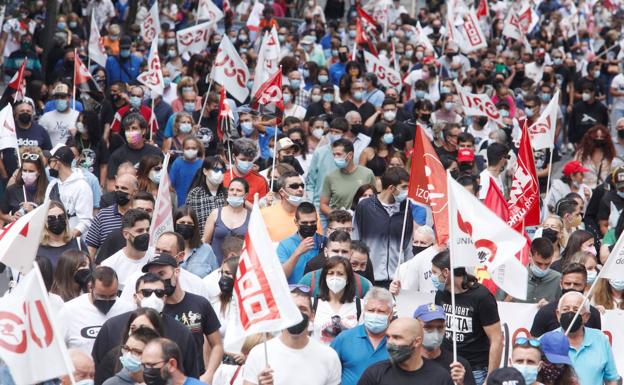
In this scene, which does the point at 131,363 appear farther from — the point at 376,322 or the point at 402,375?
the point at 376,322

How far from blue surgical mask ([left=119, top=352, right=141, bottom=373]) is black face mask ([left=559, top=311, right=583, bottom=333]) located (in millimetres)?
2972

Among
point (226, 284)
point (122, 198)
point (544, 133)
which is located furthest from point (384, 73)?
point (226, 284)

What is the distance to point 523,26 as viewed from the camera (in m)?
30.3

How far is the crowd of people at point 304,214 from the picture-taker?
31.2ft

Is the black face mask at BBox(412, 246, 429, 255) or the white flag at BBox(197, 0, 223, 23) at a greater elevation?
the black face mask at BBox(412, 246, 429, 255)

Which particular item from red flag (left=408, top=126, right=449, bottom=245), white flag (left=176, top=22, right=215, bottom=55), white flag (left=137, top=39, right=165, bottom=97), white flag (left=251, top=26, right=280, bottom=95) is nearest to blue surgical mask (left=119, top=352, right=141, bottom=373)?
red flag (left=408, top=126, right=449, bottom=245)

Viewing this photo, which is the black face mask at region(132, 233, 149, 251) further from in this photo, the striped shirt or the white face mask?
the white face mask

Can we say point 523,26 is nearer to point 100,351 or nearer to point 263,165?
point 263,165

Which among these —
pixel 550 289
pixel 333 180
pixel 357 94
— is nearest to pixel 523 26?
pixel 357 94

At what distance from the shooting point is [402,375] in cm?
903

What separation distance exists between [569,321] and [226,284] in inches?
92.6

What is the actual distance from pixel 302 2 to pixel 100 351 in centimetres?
2689

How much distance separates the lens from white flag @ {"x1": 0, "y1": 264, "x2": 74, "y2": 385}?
27.5 feet

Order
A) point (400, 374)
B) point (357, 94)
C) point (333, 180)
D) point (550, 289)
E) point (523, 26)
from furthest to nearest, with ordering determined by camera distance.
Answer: point (523, 26) → point (357, 94) → point (333, 180) → point (550, 289) → point (400, 374)
